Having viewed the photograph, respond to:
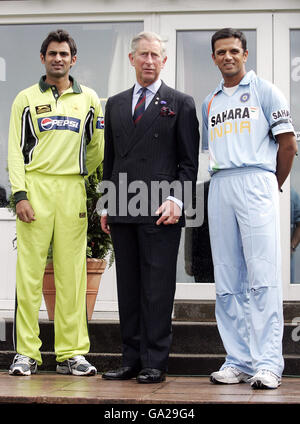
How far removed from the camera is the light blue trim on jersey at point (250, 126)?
13.8 feet

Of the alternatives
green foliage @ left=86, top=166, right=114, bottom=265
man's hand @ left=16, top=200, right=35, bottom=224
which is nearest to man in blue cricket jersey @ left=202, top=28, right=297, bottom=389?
man's hand @ left=16, top=200, right=35, bottom=224

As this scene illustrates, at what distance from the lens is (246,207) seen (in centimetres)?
420

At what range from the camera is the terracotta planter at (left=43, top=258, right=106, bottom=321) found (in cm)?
534

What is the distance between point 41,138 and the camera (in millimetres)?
4750

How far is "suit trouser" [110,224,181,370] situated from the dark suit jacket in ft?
0.32

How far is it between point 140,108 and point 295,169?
230 cm

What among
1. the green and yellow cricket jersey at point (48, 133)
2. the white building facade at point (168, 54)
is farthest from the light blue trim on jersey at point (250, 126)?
the white building facade at point (168, 54)

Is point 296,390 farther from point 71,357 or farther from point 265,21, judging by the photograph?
point 265,21

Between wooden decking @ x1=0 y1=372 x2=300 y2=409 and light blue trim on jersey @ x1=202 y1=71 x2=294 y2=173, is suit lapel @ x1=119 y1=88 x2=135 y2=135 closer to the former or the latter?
light blue trim on jersey @ x1=202 y1=71 x2=294 y2=173

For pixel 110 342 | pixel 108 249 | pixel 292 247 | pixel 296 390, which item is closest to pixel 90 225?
pixel 108 249

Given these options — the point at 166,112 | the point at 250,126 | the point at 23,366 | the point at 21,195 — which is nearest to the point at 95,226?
the point at 21,195

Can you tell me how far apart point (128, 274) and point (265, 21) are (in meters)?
3.05

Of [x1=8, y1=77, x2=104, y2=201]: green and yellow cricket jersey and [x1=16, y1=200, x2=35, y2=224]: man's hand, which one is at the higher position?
[x1=8, y1=77, x2=104, y2=201]: green and yellow cricket jersey

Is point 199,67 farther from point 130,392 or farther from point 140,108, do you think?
point 130,392
